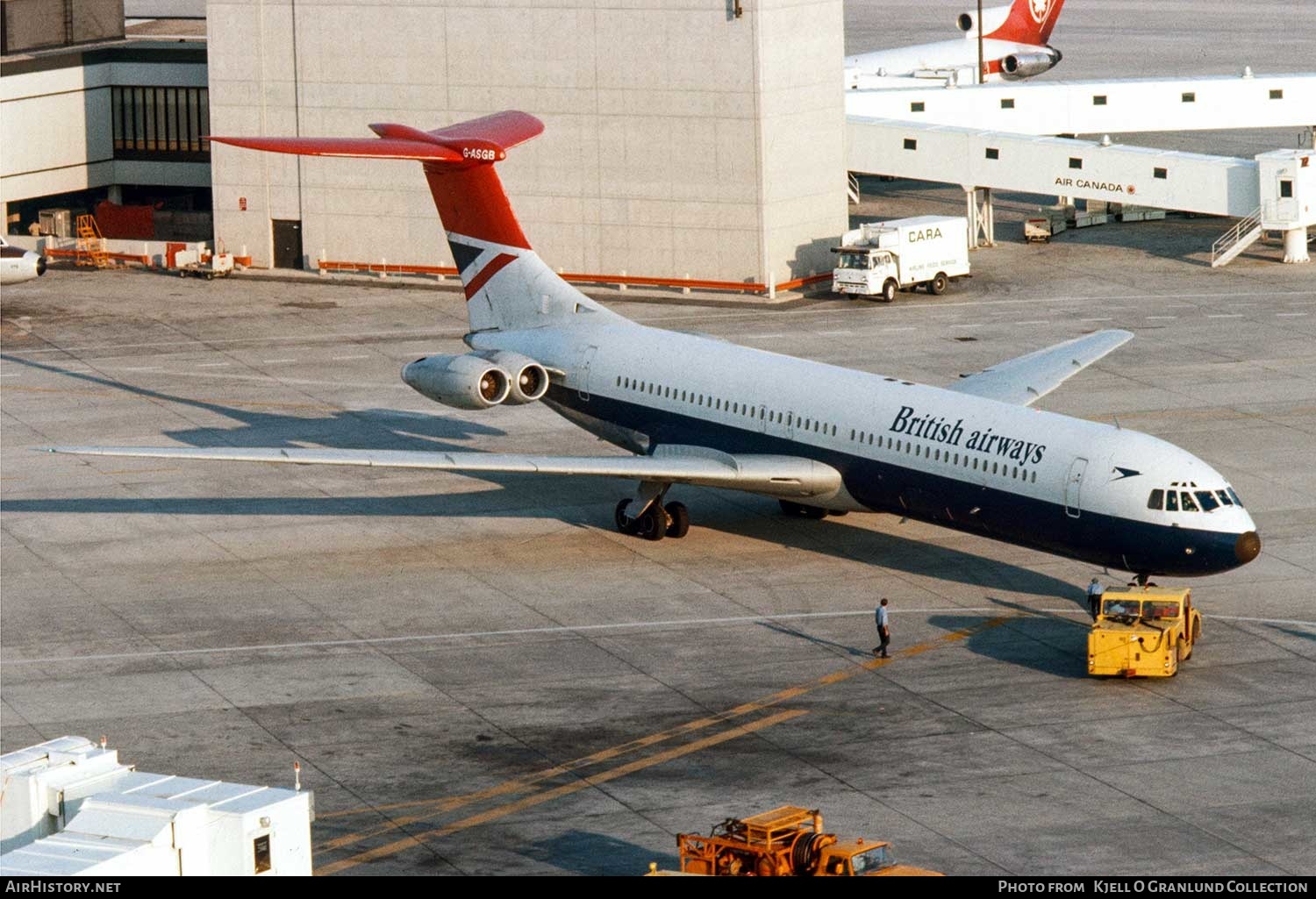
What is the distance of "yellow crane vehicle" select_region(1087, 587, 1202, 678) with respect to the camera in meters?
36.9

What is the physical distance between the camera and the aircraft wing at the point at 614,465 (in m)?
43.7

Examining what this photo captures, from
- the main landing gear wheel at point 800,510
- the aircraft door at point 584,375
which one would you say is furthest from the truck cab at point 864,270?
the main landing gear wheel at point 800,510

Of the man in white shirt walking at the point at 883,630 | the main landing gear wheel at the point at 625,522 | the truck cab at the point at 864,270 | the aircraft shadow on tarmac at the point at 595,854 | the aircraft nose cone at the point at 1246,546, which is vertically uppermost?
the truck cab at the point at 864,270

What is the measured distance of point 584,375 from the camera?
48188 millimetres

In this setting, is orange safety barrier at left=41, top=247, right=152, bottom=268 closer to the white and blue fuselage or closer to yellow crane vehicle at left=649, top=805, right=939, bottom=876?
the white and blue fuselage

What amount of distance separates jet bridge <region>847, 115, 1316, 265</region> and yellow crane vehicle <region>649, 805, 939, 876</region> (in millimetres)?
50698

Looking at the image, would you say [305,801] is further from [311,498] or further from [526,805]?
[311,498]

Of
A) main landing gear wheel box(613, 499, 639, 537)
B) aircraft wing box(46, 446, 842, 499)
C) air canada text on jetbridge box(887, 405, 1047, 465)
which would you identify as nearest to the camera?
air canada text on jetbridge box(887, 405, 1047, 465)

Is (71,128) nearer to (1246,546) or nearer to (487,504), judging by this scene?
(487,504)

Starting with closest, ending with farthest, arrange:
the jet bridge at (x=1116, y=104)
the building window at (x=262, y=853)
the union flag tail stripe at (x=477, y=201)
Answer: the building window at (x=262, y=853) → the union flag tail stripe at (x=477, y=201) → the jet bridge at (x=1116, y=104)

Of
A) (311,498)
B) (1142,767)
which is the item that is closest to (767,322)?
(311,498)

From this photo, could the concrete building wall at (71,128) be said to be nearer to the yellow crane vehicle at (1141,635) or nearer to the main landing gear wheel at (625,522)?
the main landing gear wheel at (625,522)

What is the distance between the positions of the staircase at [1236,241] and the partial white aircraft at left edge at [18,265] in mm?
39209

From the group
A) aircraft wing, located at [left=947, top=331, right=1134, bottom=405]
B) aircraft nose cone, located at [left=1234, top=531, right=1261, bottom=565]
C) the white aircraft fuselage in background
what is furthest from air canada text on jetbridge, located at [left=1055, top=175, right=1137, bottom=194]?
aircraft nose cone, located at [left=1234, top=531, right=1261, bottom=565]
